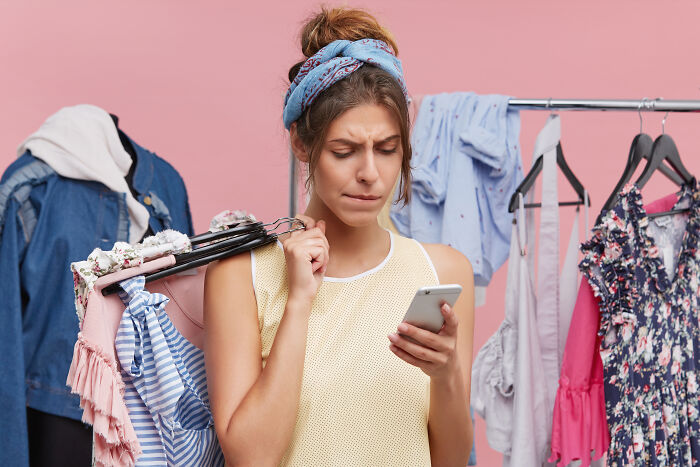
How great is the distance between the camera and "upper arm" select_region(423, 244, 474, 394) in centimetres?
141

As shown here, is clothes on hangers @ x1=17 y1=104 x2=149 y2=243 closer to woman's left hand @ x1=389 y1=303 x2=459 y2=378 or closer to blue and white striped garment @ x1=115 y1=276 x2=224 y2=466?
blue and white striped garment @ x1=115 y1=276 x2=224 y2=466

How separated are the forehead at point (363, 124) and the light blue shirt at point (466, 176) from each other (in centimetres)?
80

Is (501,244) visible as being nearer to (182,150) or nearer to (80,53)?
(182,150)

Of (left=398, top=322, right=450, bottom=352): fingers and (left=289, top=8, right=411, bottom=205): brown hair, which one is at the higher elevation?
(left=289, top=8, right=411, bottom=205): brown hair

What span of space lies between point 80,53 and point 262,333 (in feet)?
6.14

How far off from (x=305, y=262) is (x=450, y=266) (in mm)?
350

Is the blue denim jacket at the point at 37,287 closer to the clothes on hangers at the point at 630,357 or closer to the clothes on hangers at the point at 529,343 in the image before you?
the clothes on hangers at the point at 529,343

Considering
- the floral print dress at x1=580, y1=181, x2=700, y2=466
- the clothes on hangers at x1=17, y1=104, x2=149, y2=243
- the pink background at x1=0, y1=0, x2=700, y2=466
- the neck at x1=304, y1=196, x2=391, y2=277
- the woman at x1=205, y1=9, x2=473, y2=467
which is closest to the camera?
the woman at x1=205, y1=9, x2=473, y2=467

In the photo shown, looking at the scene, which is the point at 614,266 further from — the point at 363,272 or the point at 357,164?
the point at 357,164

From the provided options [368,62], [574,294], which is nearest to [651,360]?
[574,294]

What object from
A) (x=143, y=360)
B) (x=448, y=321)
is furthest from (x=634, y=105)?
(x=143, y=360)

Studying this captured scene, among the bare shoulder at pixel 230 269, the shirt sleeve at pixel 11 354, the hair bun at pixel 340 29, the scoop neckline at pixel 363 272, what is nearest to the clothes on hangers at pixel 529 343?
the scoop neckline at pixel 363 272

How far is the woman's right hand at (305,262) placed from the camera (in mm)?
1271

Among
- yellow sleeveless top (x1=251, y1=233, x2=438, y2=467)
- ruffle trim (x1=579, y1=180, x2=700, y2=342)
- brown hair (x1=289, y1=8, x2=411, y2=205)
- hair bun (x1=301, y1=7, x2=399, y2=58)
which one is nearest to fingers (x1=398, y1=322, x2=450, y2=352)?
yellow sleeveless top (x1=251, y1=233, x2=438, y2=467)
